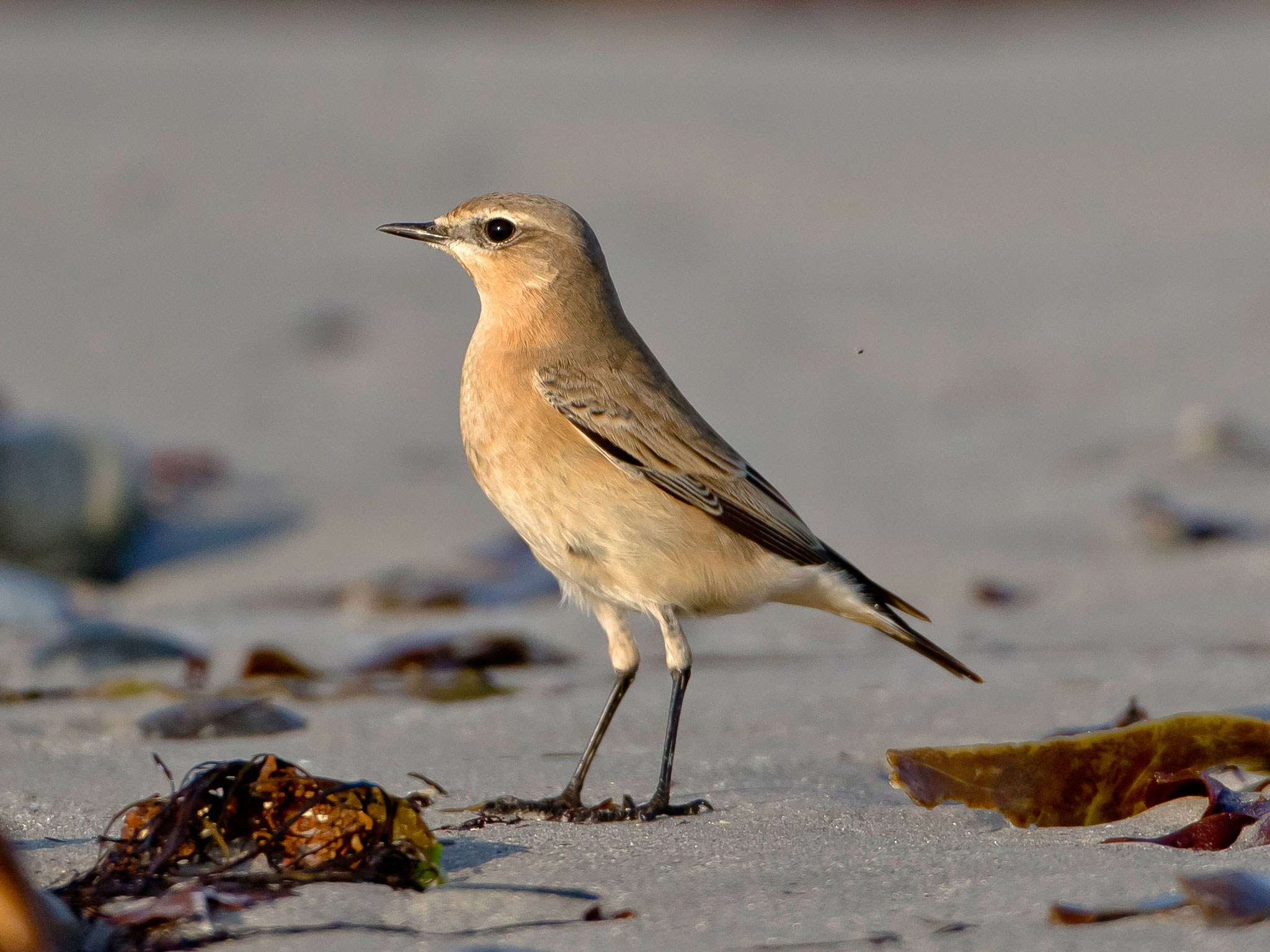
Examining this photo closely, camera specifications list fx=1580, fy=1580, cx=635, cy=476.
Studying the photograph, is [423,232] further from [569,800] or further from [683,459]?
[569,800]

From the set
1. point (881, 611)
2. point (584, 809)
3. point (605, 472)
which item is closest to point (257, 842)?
point (584, 809)

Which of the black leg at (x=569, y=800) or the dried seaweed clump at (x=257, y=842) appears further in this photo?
the black leg at (x=569, y=800)

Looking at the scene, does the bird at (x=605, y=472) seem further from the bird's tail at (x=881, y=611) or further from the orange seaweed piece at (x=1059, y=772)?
the orange seaweed piece at (x=1059, y=772)

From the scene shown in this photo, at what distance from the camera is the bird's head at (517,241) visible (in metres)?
5.08

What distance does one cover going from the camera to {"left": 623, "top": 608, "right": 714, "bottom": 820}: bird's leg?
13.0 ft

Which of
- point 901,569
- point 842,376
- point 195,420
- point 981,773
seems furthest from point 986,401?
point 981,773

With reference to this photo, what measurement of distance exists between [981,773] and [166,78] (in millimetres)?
14448

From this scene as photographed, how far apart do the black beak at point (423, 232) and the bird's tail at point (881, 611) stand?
1650 mm

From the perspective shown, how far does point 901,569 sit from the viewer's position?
788 cm

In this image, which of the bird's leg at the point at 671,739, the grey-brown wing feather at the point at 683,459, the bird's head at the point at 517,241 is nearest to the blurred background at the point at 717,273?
the grey-brown wing feather at the point at 683,459

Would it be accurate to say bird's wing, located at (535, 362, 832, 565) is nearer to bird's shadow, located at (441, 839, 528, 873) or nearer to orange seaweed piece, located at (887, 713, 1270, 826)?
orange seaweed piece, located at (887, 713, 1270, 826)

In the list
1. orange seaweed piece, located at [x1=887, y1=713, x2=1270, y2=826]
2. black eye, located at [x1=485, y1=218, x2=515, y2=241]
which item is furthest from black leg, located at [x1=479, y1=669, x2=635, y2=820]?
black eye, located at [x1=485, y1=218, x2=515, y2=241]

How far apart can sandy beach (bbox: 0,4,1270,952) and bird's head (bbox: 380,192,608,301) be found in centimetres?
143

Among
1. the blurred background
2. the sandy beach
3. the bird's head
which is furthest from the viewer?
the blurred background
